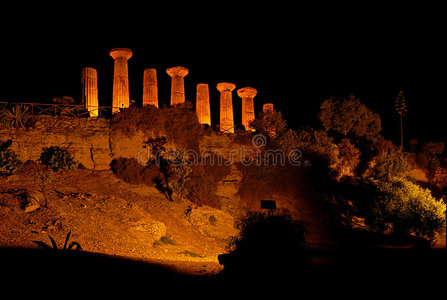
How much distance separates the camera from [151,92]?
25.9 m

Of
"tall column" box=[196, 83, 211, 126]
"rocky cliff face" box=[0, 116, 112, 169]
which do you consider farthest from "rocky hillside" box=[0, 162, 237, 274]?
"tall column" box=[196, 83, 211, 126]

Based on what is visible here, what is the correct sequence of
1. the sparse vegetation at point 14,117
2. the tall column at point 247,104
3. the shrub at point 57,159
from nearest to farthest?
1. the shrub at point 57,159
2. the sparse vegetation at point 14,117
3. the tall column at point 247,104

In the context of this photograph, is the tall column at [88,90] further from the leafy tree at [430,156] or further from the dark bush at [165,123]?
the leafy tree at [430,156]

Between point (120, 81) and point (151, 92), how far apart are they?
2.45m

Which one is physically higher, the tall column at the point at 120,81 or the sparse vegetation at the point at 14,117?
the tall column at the point at 120,81

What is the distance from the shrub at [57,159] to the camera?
18.0m

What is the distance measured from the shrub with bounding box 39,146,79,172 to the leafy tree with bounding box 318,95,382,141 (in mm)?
24380

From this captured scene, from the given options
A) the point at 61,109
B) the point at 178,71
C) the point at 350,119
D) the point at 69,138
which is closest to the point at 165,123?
the point at 69,138

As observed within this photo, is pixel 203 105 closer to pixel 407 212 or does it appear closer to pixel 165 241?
pixel 165 241

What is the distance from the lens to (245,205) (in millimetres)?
20969

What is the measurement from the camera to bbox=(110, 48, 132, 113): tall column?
24.3 metres

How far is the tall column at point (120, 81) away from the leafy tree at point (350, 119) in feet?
64.2

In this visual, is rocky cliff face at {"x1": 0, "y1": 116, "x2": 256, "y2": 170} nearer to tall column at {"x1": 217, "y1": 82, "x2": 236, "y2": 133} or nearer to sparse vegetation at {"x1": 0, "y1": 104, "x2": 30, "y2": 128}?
sparse vegetation at {"x1": 0, "y1": 104, "x2": 30, "y2": 128}

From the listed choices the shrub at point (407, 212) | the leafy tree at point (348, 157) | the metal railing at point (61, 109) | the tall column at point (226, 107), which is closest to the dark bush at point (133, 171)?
the metal railing at point (61, 109)
